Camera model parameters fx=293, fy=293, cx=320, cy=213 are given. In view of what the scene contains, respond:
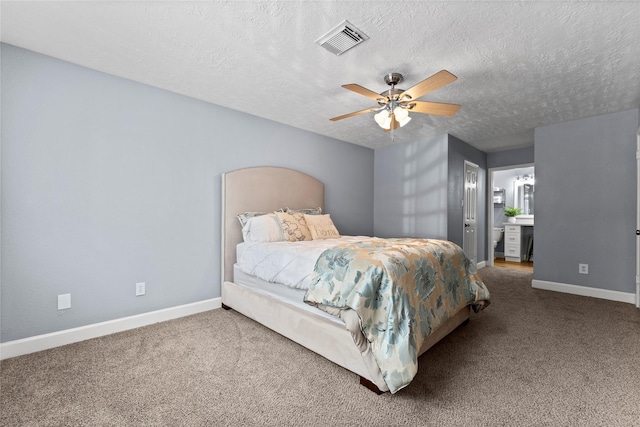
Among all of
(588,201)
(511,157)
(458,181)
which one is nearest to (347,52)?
(458,181)

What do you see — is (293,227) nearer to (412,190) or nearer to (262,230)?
(262,230)

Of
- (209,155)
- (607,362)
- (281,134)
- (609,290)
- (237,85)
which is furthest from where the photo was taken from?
(281,134)

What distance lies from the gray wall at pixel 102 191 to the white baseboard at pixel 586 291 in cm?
437

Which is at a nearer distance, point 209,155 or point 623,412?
point 623,412

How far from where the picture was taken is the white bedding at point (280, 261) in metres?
2.28

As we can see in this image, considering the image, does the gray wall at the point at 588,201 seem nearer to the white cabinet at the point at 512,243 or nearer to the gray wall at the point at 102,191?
the white cabinet at the point at 512,243

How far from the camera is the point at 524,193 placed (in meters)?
7.23

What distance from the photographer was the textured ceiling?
5.89 ft

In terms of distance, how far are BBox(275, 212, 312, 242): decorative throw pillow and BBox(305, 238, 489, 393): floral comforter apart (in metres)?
1.12

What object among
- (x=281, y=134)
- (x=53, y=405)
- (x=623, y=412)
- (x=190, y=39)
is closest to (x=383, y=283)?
(x=623, y=412)

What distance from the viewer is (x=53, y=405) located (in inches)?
63.1

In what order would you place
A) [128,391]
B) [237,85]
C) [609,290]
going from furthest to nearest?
[609,290]
[237,85]
[128,391]

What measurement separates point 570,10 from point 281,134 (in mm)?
2971

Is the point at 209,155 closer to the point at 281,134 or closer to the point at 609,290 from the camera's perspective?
the point at 281,134
